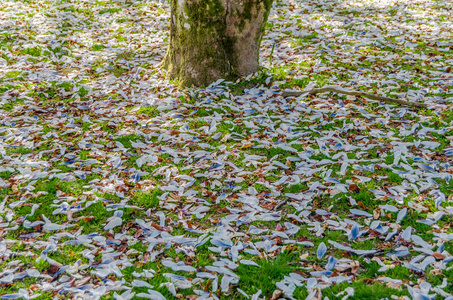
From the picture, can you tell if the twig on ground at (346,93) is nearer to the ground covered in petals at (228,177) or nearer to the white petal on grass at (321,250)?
the ground covered in petals at (228,177)

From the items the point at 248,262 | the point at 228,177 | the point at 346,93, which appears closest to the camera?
the point at 248,262

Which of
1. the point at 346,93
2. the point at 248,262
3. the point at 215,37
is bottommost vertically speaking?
the point at 248,262

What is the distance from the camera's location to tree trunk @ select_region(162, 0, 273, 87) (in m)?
4.91

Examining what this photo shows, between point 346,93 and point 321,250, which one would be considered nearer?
point 321,250

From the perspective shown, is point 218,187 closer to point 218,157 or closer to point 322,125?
point 218,157

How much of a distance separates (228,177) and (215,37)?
2.35 m

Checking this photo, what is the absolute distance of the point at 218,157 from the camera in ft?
12.6

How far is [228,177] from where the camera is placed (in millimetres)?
3578

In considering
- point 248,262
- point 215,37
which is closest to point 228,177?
point 248,262

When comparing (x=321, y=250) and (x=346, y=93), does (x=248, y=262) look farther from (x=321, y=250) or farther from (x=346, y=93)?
(x=346, y=93)

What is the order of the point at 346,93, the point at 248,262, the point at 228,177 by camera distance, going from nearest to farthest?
the point at 248,262 < the point at 228,177 < the point at 346,93

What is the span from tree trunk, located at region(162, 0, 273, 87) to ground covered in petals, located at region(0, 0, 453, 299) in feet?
0.87

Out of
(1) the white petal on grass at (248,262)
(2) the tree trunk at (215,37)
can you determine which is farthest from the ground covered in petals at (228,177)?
(2) the tree trunk at (215,37)

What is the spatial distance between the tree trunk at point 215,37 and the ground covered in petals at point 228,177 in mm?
266
